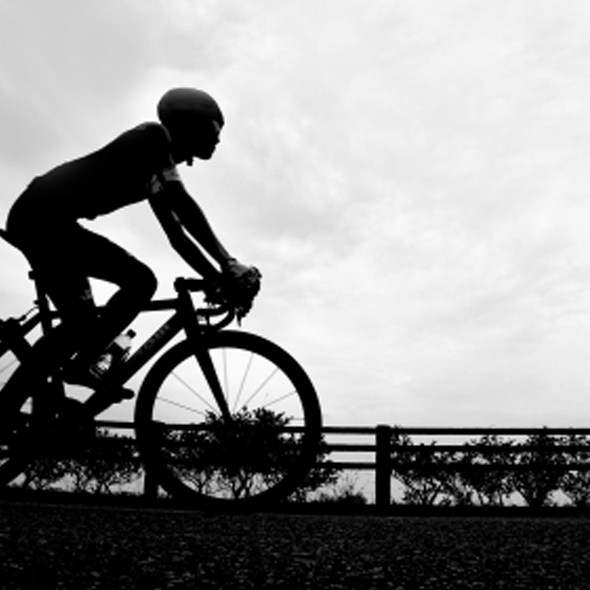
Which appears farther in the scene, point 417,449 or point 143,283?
point 417,449

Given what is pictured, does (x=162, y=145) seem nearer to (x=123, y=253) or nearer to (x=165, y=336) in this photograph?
(x=123, y=253)

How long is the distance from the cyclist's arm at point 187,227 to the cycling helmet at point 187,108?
0.43 meters

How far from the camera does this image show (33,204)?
3.82 m

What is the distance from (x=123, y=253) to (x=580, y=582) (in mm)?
2726

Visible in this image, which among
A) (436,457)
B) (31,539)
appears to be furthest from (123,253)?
(436,457)

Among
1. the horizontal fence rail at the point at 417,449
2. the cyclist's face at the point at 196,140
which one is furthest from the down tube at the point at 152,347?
the horizontal fence rail at the point at 417,449

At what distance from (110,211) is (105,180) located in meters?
0.22

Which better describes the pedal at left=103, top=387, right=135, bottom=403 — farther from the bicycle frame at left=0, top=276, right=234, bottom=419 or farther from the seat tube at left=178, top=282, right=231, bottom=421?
the seat tube at left=178, top=282, right=231, bottom=421

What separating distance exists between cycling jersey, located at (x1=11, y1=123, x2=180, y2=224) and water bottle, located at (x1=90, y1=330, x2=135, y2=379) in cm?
72

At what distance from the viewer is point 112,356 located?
3982 millimetres

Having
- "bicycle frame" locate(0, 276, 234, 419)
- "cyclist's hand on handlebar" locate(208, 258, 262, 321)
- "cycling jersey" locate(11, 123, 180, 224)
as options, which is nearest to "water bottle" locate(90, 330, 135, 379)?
"bicycle frame" locate(0, 276, 234, 419)

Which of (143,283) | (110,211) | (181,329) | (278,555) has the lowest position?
(278,555)

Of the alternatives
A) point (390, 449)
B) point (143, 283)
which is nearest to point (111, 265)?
point (143, 283)

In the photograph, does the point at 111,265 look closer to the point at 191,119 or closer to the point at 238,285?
the point at 238,285
